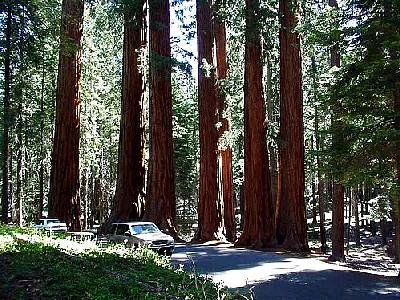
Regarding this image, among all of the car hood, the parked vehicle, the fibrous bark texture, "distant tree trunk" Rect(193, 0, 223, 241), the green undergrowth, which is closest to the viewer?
the green undergrowth

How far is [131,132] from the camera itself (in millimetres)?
20797

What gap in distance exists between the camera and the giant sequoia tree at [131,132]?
66.3 feet

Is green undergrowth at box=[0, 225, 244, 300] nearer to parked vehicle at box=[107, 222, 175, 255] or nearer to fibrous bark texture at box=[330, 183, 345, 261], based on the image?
parked vehicle at box=[107, 222, 175, 255]

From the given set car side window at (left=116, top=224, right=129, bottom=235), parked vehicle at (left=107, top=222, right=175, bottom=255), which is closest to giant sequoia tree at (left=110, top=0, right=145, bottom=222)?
car side window at (left=116, top=224, right=129, bottom=235)

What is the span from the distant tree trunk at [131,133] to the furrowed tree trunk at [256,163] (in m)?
4.62

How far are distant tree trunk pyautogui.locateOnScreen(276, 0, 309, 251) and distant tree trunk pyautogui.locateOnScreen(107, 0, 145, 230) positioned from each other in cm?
600

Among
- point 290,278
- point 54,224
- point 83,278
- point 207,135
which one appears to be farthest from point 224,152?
point 83,278

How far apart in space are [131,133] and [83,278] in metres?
14.2

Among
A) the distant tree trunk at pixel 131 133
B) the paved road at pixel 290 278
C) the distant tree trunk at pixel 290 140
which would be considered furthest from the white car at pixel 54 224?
the distant tree trunk at pixel 290 140

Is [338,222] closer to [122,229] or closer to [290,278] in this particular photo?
[290,278]

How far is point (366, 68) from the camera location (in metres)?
10.5

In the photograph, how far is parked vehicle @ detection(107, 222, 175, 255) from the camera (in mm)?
14852

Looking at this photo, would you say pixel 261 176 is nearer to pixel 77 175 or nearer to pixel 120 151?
pixel 120 151

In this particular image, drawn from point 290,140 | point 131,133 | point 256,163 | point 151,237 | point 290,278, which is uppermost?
point 131,133
